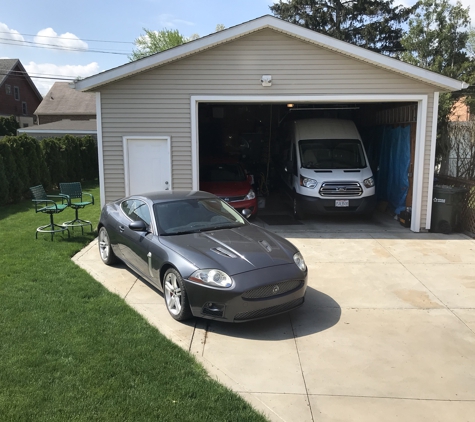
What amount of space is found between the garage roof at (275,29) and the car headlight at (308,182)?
2.96m

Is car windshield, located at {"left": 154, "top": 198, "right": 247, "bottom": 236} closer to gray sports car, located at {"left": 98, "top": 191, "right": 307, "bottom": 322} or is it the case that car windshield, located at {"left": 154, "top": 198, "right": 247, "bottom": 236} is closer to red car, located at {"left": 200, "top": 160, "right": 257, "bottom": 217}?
gray sports car, located at {"left": 98, "top": 191, "right": 307, "bottom": 322}

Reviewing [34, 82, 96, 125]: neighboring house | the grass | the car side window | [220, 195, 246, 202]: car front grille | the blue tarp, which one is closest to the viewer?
the grass

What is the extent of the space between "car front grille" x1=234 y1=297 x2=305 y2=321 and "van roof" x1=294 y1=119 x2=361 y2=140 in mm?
7566

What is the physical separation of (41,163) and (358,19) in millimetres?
24534

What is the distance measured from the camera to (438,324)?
506 centimetres

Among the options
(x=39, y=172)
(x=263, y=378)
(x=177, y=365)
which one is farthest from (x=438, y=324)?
(x=39, y=172)

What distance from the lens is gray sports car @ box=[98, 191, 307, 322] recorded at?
461 cm

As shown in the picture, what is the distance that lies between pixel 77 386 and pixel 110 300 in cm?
199

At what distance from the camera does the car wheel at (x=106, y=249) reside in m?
7.09

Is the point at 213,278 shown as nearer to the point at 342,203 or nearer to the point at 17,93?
the point at 342,203

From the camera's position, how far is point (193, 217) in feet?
19.7

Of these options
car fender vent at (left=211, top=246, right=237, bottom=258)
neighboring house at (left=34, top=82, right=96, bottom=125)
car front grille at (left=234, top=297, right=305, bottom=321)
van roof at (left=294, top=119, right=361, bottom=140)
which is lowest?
car front grille at (left=234, top=297, right=305, bottom=321)

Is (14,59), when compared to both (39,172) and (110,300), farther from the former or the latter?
(110,300)

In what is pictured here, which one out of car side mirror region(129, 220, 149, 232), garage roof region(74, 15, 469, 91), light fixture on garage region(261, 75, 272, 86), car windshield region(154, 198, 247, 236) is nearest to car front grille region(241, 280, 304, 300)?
A: car windshield region(154, 198, 247, 236)
